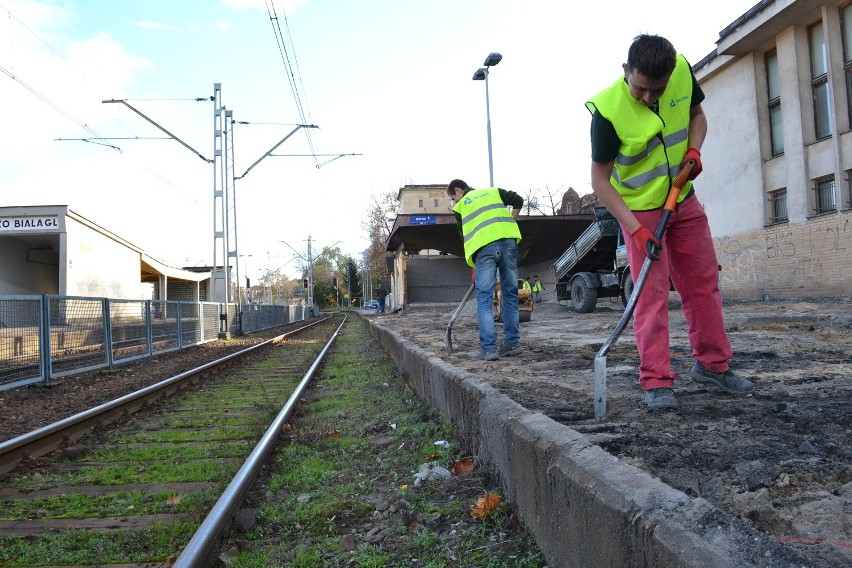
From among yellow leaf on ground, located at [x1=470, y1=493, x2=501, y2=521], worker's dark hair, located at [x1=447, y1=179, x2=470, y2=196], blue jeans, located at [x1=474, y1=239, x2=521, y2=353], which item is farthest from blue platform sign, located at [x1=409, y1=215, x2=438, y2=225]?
yellow leaf on ground, located at [x1=470, y1=493, x2=501, y2=521]

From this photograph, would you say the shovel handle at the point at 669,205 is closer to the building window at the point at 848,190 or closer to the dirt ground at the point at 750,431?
the dirt ground at the point at 750,431

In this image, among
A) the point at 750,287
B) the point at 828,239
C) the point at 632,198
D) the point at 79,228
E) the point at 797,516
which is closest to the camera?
the point at 797,516

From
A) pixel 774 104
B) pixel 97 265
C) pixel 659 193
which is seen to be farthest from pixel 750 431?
pixel 97 265

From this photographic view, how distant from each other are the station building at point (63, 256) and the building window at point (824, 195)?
25.2 meters

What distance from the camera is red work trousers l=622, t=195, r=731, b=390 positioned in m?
3.06

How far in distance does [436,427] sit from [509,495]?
1.83m

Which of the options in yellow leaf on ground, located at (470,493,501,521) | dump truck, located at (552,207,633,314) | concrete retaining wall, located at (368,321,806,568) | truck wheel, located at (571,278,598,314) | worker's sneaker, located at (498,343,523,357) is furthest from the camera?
truck wheel, located at (571,278,598,314)

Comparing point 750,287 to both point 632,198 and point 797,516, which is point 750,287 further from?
point 797,516

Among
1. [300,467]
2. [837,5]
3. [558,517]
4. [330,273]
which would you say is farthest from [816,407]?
[330,273]

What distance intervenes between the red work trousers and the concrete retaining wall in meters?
0.80

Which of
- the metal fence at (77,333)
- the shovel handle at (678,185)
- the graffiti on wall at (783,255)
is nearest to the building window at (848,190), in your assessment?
the graffiti on wall at (783,255)

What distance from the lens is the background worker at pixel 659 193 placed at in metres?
2.99

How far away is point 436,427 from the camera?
14.5 ft

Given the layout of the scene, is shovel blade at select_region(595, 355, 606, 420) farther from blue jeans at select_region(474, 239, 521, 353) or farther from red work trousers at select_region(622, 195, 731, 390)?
blue jeans at select_region(474, 239, 521, 353)
